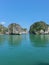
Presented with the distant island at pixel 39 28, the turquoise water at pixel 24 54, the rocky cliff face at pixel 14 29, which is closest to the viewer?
the turquoise water at pixel 24 54

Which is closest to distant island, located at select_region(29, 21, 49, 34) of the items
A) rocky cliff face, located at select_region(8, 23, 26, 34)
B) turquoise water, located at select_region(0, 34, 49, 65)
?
rocky cliff face, located at select_region(8, 23, 26, 34)

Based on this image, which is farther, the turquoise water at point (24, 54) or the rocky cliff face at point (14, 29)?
the rocky cliff face at point (14, 29)

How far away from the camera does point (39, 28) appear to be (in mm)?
151875

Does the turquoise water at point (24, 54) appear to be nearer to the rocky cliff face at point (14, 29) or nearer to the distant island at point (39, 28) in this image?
the rocky cliff face at point (14, 29)

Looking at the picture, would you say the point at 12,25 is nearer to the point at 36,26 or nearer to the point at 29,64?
the point at 36,26

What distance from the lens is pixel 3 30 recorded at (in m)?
150

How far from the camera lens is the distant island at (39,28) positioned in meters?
148

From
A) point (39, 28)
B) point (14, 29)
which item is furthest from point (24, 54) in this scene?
point (39, 28)

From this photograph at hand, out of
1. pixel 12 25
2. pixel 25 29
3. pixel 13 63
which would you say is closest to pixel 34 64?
pixel 13 63

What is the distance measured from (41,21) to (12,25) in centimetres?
3600

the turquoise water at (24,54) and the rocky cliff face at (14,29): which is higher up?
the rocky cliff face at (14,29)

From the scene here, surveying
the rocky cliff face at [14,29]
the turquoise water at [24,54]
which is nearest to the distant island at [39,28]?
the rocky cliff face at [14,29]

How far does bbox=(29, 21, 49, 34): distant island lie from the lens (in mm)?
147750

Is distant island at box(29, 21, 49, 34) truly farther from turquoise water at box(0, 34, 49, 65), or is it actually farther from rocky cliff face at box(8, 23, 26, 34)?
turquoise water at box(0, 34, 49, 65)
